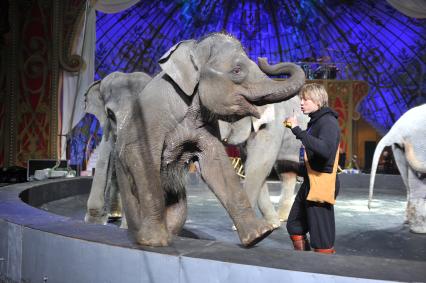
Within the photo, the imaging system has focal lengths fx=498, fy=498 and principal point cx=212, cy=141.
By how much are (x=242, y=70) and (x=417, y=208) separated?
80.1 inches

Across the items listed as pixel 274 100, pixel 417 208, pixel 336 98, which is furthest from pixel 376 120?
pixel 274 100

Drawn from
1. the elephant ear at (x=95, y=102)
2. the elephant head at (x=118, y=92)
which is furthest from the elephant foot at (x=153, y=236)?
the elephant ear at (x=95, y=102)

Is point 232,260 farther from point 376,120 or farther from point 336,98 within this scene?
point 376,120

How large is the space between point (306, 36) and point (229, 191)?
9.73 metres

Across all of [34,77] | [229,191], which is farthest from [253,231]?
[34,77]

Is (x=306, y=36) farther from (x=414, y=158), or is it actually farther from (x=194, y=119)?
(x=194, y=119)

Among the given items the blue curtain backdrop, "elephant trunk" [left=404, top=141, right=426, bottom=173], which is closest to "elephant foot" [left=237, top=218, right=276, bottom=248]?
"elephant trunk" [left=404, top=141, right=426, bottom=173]

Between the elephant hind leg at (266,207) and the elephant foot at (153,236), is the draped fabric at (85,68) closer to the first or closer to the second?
the elephant hind leg at (266,207)

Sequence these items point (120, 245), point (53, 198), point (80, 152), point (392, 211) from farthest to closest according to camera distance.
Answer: point (80, 152)
point (53, 198)
point (392, 211)
point (120, 245)

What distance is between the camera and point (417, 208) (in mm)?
3135

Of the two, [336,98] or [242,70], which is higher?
[336,98]

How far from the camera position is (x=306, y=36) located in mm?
10945

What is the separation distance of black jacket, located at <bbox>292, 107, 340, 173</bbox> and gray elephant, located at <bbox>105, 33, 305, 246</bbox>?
0.31 metres

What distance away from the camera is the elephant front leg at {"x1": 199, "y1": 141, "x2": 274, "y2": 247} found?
1.68m
